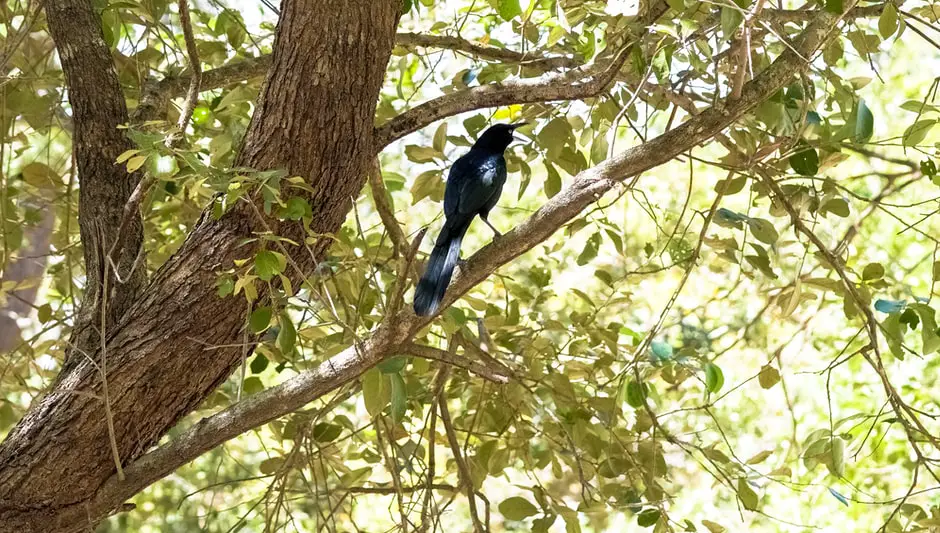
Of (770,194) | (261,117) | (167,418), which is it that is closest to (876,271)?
(770,194)

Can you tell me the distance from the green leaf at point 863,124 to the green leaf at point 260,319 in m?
1.12

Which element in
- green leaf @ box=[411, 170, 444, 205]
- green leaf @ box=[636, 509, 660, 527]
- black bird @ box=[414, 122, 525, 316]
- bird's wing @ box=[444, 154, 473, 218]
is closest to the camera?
black bird @ box=[414, 122, 525, 316]

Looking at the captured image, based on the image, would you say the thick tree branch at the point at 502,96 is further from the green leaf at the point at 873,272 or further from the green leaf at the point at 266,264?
the green leaf at the point at 873,272

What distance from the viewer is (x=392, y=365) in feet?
5.65

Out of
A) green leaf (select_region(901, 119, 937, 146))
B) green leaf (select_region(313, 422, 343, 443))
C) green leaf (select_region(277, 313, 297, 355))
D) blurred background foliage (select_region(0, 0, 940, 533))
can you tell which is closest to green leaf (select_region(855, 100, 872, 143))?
blurred background foliage (select_region(0, 0, 940, 533))

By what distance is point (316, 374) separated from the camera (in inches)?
69.7

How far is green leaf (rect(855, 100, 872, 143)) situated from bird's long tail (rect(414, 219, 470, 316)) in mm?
796

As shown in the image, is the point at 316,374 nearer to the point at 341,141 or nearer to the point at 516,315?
the point at 341,141

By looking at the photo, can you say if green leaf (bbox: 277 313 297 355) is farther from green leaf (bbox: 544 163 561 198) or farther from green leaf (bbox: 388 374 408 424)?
green leaf (bbox: 544 163 561 198)

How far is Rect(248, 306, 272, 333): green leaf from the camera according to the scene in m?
1.65

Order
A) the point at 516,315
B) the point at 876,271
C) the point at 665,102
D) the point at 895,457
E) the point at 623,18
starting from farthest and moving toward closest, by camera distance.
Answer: the point at 895,457
the point at 516,315
the point at 665,102
the point at 876,271
the point at 623,18

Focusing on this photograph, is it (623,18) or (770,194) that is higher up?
(623,18)

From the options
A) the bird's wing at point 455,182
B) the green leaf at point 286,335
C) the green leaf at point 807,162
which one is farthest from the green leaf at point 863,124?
the green leaf at point 286,335

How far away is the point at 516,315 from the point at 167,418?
105cm
